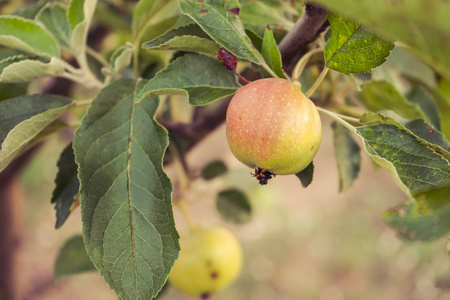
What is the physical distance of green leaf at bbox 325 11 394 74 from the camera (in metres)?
0.56

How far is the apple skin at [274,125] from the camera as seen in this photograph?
22.4 inches

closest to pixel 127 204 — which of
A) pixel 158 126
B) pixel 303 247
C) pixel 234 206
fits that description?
pixel 158 126

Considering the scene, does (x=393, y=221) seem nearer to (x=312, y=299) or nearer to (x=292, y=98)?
(x=292, y=98)

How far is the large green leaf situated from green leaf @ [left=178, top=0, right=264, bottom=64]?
0.26 meters

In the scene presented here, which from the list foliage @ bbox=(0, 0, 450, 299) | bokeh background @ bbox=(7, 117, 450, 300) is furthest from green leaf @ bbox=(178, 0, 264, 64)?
bokeh background @ bbox=(7, 117, 450, 300)

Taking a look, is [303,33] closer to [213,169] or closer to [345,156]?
[345,156]

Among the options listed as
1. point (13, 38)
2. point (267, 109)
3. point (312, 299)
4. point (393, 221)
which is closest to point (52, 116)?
point (13, 38)

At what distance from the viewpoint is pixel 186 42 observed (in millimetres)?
616

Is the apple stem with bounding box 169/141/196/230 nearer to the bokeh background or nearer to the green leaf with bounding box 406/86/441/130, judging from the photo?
the green leaf with bounding box 406/86/441/130

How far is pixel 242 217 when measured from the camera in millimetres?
1404

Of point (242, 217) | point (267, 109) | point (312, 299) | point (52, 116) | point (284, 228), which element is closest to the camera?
point (267, 109)

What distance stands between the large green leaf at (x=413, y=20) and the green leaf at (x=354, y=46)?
197 millimetres

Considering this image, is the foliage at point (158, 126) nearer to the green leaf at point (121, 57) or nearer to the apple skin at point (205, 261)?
the green leaf at point (121, 57)

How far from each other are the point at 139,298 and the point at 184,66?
1.15 feet
